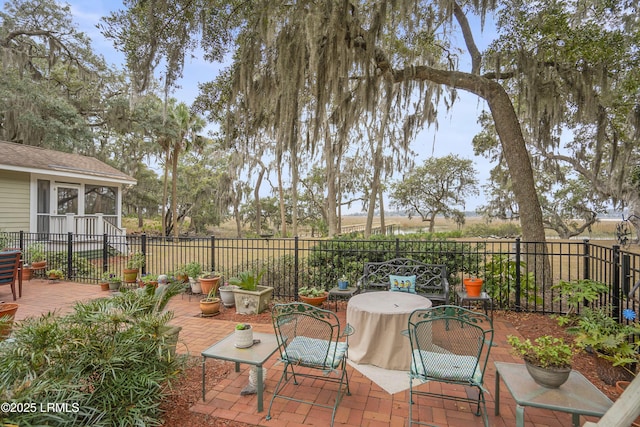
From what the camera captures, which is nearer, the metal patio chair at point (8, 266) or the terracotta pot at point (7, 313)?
the terracotta pot at point (7, 313)

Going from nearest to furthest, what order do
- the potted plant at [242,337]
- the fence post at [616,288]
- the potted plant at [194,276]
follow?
the potted plant at [242,337] → the fence post at [616,288] → the potted plant at [194,276]

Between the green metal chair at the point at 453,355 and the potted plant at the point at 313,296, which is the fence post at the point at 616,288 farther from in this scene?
the potted plant at the point at 313,296

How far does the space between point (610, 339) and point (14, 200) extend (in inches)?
562

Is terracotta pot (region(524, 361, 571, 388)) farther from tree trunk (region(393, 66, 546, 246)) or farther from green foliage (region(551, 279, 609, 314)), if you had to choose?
tree trunk (region(393, 66, 546, 246))

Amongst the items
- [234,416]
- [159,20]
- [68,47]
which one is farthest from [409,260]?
[68,47]

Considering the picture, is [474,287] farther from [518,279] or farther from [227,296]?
[227,296]

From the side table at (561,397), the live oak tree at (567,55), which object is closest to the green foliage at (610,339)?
the side table at (561,397)

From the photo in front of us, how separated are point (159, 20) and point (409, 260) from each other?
18.4 feet

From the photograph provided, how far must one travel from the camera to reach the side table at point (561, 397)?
1803 mm

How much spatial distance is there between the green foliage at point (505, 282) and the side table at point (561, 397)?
3066 mm

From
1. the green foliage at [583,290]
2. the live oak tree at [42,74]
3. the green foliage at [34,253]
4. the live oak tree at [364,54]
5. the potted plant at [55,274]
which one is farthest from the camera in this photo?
the live oak tree at [42,74]

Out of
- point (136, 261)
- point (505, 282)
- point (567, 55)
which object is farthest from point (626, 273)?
point (136, 261)

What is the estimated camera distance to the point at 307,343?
2689 mm

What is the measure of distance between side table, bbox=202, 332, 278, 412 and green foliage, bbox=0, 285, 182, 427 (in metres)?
0.32
